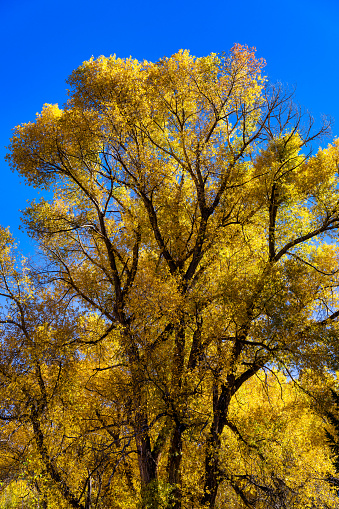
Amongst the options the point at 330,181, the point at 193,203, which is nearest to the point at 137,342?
the point at 193,203

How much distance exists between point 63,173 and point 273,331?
27.9ft

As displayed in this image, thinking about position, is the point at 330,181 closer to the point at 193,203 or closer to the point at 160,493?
the point at 193,203

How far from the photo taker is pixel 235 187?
1291 centimetres

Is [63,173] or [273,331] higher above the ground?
[63,173]

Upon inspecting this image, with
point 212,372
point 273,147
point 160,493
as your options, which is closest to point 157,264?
point 212,372

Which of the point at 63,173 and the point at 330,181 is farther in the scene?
the point at 63,173

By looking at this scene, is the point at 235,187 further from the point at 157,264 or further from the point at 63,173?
the point at 63,173

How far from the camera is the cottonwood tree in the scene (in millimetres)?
9516

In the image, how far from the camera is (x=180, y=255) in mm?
13406

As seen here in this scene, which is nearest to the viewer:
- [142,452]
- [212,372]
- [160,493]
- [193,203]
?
[160,493]

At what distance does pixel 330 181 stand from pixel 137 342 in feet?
24.8

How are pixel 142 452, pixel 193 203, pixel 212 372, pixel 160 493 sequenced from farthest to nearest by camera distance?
1. pixel 193 203
2. pixel 142 452
3. pixel 212 372
4. pixel 160 493

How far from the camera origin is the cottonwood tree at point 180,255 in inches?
375

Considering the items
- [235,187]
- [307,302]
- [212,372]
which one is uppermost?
[235,187]
